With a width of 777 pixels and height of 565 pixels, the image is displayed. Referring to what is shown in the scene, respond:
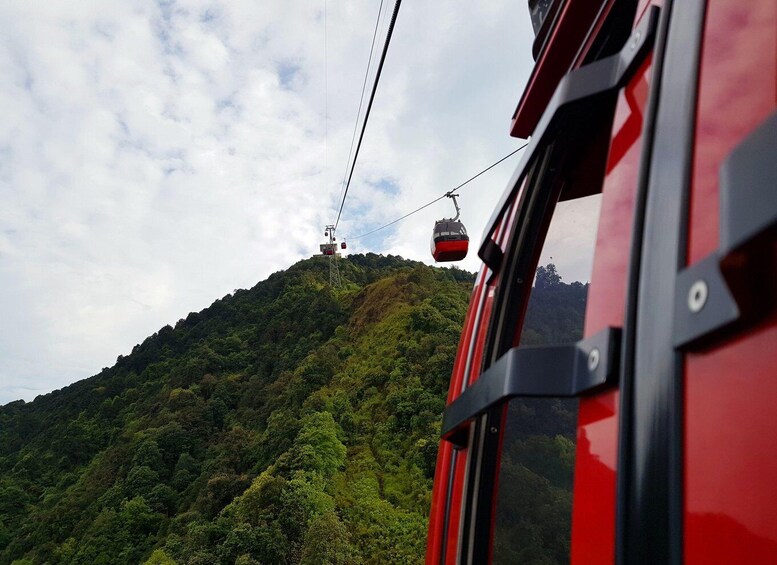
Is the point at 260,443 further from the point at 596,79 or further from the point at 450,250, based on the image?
the point at 596,79

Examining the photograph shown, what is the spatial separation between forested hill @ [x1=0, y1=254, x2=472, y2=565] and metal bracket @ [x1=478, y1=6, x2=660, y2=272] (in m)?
9.85

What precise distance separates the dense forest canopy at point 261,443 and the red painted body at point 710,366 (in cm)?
988

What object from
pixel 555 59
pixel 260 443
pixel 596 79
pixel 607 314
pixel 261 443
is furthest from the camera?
pixel 260 443

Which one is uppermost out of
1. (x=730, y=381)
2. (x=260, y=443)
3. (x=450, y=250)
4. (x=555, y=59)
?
(x=450, y=250)

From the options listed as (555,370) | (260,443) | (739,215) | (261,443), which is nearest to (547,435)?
(555,370)

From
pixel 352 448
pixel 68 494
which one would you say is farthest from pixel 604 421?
pixel 68 494

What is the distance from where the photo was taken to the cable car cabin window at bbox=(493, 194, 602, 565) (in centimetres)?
86

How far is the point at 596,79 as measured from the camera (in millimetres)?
771

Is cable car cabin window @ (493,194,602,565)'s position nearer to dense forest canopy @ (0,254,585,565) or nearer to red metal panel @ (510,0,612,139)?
red metal panel @ (510,0,612,139)

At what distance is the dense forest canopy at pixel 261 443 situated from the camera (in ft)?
35.8

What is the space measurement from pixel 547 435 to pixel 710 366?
57 centimetres

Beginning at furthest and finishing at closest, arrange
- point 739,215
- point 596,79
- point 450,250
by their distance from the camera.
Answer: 1. point 450,250
2. point 596,79
3. point 739,215

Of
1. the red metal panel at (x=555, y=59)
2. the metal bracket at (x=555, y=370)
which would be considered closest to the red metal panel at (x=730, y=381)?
the metal bracket at (x=555, y=370)

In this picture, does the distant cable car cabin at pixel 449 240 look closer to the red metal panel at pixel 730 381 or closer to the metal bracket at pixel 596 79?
the metal bracket at pixel 596 79
